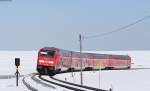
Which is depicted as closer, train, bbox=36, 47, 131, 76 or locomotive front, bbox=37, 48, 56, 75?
locomotive front, bbox=37, 48, 56, 75

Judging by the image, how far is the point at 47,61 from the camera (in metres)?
58.0

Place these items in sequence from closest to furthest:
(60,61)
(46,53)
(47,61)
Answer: (46,53)
(47,61)
(60,61)

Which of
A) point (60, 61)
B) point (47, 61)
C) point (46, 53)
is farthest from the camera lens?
point (60, 61)

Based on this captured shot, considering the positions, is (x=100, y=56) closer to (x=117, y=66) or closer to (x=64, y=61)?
(x=117, y=66)

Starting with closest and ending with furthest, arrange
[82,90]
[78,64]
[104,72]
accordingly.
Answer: [82,90] < [78,64] < [104,72]

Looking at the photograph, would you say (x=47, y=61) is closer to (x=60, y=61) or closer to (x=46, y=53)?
(x=46, y=53)

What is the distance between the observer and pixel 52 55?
57.6 meters

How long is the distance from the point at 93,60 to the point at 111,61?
996cm

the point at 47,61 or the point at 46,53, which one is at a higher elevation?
the point at 46,53

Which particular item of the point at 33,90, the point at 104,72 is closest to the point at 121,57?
the point at 104,72

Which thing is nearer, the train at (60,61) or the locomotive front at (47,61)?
the locomotive front at (47,61)

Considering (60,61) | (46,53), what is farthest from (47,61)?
(60,61)

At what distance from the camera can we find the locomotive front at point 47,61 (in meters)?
57.4

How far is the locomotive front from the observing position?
57375 millimetres
